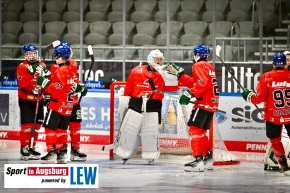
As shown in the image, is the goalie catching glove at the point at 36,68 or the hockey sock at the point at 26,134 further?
the hockey sock at the point at 26,134

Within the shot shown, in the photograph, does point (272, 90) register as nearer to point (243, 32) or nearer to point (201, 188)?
point (201, 188)

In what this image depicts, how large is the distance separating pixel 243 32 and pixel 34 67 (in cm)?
307

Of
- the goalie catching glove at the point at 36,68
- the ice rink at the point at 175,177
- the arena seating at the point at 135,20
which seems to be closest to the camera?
the ice rink at the point at 175,177

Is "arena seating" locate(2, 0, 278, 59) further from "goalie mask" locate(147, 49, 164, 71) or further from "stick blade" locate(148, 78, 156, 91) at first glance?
"stick blade" locate(148, 78, 156, 91)

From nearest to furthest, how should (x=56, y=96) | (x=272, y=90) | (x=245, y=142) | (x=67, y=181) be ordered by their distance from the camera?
(x=67, y=181) < (x=272, y=90) < (x=56, y=96) < (x=245, y=142)

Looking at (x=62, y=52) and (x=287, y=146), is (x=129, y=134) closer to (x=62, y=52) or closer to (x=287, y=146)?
(x=62, y=52)

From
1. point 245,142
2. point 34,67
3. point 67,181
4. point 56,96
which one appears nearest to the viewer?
point 67,181

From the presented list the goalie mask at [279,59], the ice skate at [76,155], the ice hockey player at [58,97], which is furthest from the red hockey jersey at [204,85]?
the ice skate at [76,155]

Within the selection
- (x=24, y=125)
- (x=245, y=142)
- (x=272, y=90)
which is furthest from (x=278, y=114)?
(x=24, y=125)

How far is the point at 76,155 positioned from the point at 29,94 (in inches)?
35.2

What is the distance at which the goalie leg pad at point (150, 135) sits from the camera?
11.8 meters

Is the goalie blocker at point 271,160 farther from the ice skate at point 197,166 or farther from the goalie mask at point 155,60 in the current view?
the goalie mask at point 155,60

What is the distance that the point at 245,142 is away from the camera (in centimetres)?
1298

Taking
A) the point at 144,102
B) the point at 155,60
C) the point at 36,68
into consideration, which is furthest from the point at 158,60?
the point at 36,68
